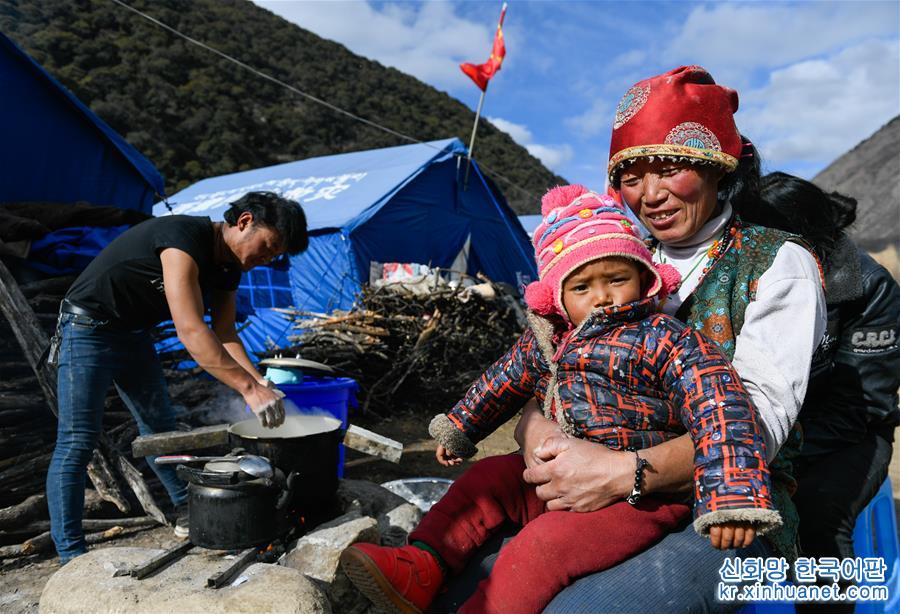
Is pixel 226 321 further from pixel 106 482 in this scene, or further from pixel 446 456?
pixel 446 456

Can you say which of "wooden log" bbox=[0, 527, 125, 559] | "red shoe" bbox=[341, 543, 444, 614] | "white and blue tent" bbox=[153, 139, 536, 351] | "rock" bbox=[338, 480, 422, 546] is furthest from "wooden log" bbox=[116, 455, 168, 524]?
"white and blue tent" bbox=[153, 139, 536, 351]

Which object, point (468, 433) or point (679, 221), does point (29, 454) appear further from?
point (679, 221)

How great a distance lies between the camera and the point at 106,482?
4062mm

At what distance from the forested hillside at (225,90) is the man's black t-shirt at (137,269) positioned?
1419 cm

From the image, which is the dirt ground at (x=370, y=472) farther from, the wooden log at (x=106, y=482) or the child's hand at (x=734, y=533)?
the child's hand at (x=734, y=533)

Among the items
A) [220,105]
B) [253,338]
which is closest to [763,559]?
[253,338]

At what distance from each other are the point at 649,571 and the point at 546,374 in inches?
26.5

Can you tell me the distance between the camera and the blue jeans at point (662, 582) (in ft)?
4.56

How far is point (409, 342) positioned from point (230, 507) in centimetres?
542

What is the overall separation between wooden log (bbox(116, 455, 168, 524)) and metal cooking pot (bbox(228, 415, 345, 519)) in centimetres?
154

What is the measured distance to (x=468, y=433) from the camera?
6.77ft

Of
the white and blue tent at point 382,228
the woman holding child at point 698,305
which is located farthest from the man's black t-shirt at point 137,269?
the white and blue tent at point 382,228

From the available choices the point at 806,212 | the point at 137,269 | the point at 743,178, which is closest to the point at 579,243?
the point at 743,178

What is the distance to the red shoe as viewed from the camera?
1628mm
